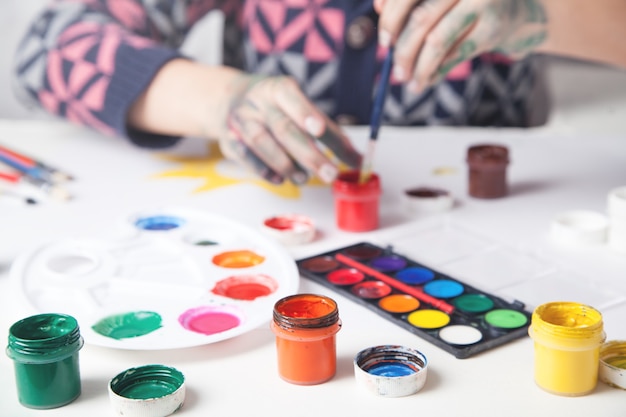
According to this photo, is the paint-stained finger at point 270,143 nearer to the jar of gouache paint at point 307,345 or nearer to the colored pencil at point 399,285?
the colored pencil at point 399,285

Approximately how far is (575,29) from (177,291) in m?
0.59

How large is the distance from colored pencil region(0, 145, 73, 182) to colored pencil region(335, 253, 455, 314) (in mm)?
406

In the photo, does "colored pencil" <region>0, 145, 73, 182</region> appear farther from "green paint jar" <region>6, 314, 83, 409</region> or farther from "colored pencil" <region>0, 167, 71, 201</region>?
"green paint jar" <region>6, 314, 83, 409</region>

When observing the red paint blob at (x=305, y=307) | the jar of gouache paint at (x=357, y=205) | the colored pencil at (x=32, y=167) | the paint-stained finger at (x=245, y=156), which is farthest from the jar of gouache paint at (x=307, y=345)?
the colored pencil at (x=32, y=167)

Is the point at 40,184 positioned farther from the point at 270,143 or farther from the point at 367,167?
the point at 367,167

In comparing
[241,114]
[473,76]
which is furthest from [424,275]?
[473,76]

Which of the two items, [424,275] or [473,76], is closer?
[424,275]

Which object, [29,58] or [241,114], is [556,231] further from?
[29,58]

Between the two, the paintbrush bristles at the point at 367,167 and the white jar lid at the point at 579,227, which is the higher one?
the paintbrush bristles at the point at 367,167

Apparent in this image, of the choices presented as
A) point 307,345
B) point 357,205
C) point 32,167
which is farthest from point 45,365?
point 32,167

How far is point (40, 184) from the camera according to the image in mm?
991

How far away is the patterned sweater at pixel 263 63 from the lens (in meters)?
1.16

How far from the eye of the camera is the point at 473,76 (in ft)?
4.44

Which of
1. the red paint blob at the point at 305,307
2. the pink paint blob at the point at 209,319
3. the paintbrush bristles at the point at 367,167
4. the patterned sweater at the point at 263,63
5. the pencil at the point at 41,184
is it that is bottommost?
the pink paint blob at the point at 209,319
